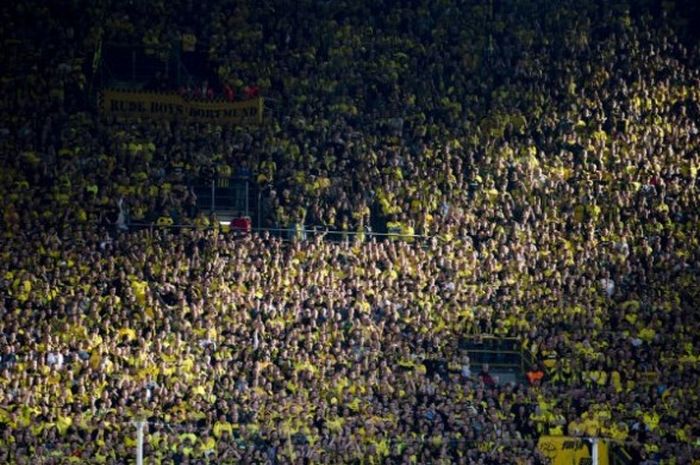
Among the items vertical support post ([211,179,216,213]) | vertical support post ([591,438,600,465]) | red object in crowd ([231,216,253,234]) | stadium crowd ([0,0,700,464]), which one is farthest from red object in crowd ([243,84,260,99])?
vertical support post ([591,438,600,465])

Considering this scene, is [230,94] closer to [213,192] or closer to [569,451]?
[213,192]

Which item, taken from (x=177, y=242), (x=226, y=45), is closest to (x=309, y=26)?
(x=226, y=45)

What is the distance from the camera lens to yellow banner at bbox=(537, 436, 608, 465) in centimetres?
3219

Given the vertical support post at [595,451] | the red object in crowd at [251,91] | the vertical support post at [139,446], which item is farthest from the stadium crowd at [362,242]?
the vertical support post at [595,451]

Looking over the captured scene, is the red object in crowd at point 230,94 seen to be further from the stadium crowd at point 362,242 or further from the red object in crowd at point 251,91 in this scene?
the stadium crowd at point 362,242

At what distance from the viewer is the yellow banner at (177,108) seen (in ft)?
130

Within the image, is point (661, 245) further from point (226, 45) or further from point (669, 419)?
point (226, 45)

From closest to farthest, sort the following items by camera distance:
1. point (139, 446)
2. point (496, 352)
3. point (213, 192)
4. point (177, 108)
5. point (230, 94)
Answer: point (139, 446)
point (496, 352)
point (213, 192)
point (177, 108)
point (230, 94)

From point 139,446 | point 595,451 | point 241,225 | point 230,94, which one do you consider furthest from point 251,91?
point 595,451

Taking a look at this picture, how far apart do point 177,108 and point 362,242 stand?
5647 mm

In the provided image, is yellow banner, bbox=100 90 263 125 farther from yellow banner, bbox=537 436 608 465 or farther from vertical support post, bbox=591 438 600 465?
vertical support post, bbox=591 438 600 465

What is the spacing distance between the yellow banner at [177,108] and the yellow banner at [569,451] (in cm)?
1137

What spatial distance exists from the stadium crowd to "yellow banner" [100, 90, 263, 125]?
1.36ft

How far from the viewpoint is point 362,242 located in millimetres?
37406
